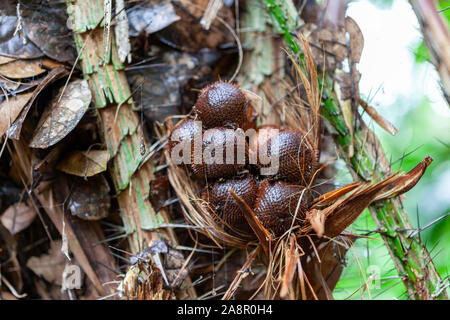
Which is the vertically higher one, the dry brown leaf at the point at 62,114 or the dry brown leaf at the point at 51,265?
the dry brown leaf at the point at 62,114

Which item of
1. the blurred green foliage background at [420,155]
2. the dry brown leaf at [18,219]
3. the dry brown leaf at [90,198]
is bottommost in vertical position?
the blurred green foliage background at [420,155]

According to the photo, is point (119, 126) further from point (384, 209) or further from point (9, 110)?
point (384, 209)

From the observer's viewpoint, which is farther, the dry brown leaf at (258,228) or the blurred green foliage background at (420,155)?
the blurred green foliage background at (420,155)

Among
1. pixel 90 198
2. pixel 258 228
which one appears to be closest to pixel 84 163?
pixel 90 198

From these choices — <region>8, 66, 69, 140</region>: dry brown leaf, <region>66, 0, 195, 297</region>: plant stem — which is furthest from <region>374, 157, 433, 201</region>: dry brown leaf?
<region>8, 66, 69, 140</region>: dry brown leaf

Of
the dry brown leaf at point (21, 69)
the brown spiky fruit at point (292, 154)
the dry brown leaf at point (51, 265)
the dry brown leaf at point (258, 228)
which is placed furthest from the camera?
the dry brown leaf at point (51, 265)

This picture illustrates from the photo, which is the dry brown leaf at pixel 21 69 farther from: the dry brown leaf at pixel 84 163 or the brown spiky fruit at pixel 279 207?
the brown spiky fruit at pixel 279 207

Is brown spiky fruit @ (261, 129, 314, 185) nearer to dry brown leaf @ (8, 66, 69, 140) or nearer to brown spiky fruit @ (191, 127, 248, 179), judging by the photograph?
brown spiky fruit @ (191, 127, 248, 179)

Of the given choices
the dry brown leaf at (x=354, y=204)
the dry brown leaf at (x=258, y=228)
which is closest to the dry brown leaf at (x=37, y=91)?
the dry brown leaf at (x=258, y=228)
